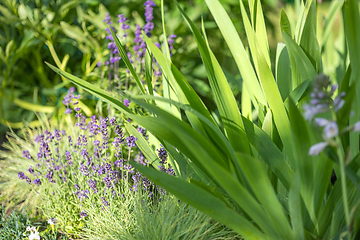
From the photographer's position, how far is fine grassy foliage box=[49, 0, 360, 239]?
72cm

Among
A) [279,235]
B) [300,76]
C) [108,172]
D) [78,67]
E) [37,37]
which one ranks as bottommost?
[279,235]

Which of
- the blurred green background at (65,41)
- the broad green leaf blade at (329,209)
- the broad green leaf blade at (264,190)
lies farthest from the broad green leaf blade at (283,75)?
the blurred green background at (65,41)

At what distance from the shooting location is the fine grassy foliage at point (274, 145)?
72cm

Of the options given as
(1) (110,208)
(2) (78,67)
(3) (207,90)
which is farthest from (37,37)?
(1) (110,208)

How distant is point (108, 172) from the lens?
1305 mm

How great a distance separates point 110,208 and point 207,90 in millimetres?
1549

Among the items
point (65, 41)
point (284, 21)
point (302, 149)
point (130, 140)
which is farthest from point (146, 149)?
point (65, 41)

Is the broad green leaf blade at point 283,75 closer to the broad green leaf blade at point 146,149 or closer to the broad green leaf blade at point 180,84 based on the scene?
the broad green leaf blade at point 180,84

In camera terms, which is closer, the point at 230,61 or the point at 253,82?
the point at 253,82

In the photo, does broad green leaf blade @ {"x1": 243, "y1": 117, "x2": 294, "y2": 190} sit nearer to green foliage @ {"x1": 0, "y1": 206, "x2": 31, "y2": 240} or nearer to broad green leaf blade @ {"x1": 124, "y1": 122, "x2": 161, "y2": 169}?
broad green leaf blade @ {"x1": 124, "y1": 122, "x2": 161, "y2": 169}

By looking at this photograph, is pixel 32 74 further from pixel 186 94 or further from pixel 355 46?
pixel 355 46

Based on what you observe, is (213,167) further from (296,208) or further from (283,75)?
(283,75)

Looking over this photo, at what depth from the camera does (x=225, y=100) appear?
108cm

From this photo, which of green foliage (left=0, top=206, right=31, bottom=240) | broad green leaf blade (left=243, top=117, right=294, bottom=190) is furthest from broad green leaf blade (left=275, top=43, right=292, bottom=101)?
green foliage (left=0, top=206, right=31, bottom=240)
